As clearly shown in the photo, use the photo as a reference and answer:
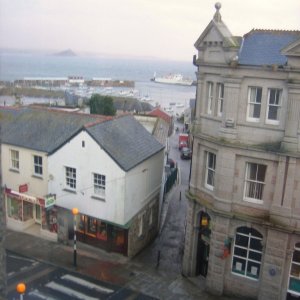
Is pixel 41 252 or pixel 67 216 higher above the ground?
pixel 67 216

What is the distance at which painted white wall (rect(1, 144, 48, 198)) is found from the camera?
28.2 m

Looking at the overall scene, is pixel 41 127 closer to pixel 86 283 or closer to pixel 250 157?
pixel 86 283

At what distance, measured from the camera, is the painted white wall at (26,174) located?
28.2 metres

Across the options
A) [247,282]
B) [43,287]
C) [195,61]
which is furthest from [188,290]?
[195,61]

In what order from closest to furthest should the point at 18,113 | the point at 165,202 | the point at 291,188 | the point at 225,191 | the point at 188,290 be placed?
the point at 291,188
the point at 225,191
the point at 188,290
the point at 18,113
the point at 165,202

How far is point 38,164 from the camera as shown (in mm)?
28500

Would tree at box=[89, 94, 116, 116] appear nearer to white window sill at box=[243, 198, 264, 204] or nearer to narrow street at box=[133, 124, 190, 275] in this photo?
narrow street at box=[133, 124, 190, 275]

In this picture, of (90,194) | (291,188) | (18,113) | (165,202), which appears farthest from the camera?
(165,202)

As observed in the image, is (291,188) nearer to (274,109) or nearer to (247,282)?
(274,109)

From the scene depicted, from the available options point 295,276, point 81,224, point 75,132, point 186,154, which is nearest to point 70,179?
point 81,224

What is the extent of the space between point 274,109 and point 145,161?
1040 cm

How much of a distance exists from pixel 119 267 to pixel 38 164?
9.16 m

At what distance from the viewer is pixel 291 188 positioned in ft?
65.3

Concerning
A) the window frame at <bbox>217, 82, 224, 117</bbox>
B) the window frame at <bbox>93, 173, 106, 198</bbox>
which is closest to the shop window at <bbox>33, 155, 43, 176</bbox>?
the window frame at <bbox>93, 173, 106, 198</bbox>
